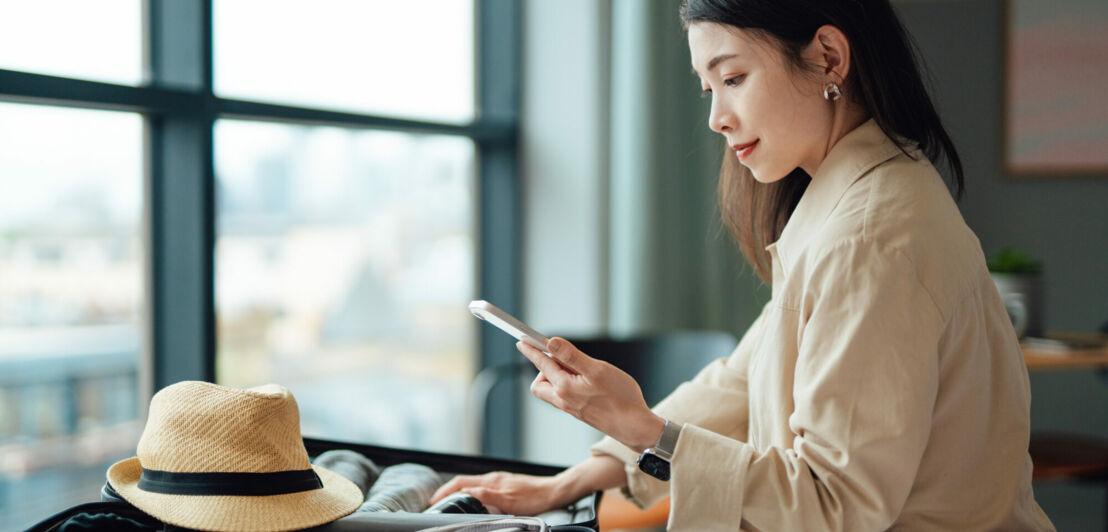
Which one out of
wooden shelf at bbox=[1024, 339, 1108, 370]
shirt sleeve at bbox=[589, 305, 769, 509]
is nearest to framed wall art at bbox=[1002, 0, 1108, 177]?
wooden shelf at bbox=[1024, 339, 1108, 370]

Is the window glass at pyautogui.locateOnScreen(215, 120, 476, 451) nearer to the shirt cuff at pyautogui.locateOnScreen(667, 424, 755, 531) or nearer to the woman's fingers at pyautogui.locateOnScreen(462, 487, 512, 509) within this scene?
the woman's fingers at pyautogui.locateOnScreen(462, 487, 512, 509)

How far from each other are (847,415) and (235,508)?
0.63 m

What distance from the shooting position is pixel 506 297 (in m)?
3.00

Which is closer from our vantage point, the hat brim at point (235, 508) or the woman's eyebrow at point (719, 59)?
the hat brim at point (235, 508)

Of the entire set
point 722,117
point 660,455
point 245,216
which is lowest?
point 660,455

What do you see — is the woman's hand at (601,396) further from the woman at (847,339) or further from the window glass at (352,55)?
the window glass at (352,55)

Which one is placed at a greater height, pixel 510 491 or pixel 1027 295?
pixel 1027 295

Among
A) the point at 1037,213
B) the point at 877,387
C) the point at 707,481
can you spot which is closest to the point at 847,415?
the point at 877,387

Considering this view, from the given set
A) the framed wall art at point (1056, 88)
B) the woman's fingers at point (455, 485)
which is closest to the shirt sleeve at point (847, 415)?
the woman's fingers at point (455, 485)

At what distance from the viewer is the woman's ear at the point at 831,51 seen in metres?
1.09

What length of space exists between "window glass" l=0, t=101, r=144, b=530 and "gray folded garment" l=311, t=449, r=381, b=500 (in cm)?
83

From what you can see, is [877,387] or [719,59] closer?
[877,387]

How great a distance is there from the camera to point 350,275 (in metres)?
2.58

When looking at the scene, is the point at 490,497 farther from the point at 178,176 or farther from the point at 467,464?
the point at 178,176
